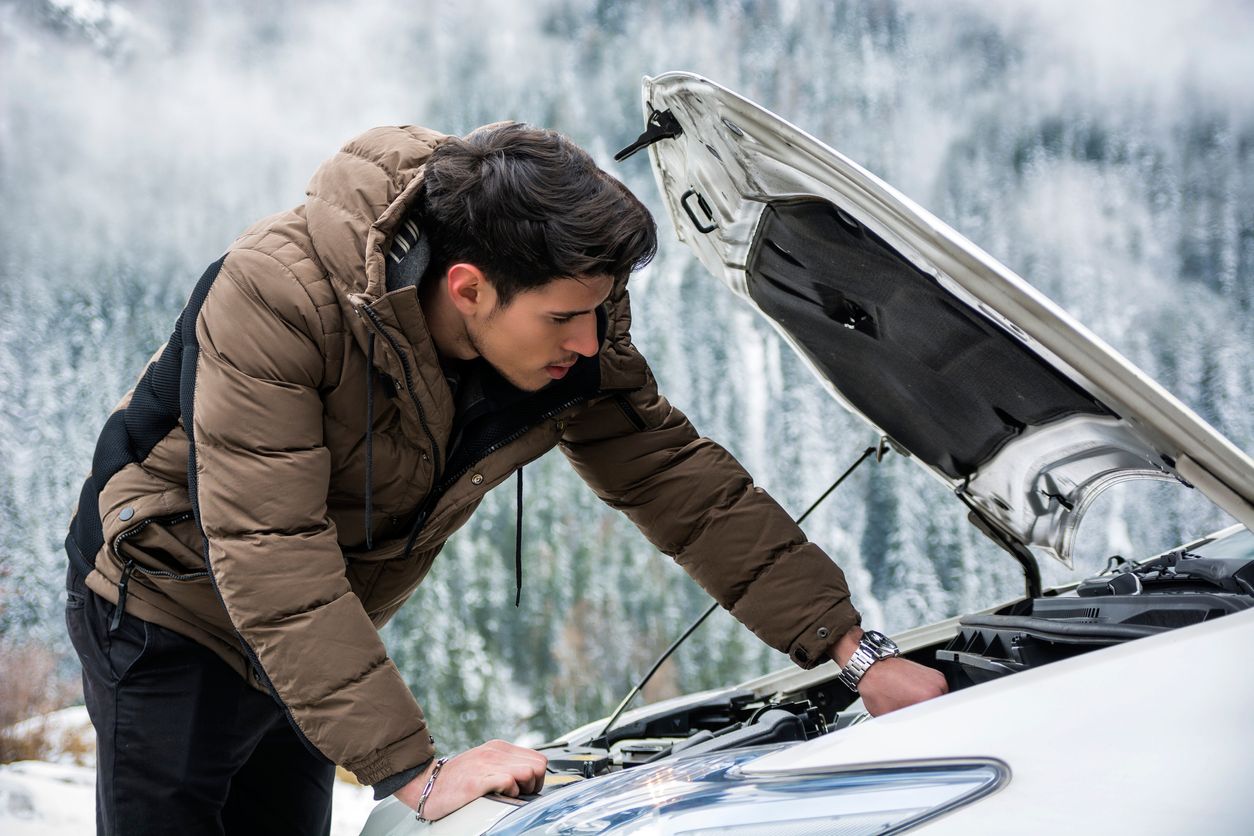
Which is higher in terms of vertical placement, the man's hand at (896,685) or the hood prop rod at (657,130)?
the hood prop rod at (657,130)

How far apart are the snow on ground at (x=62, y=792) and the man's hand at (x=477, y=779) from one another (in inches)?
99.6

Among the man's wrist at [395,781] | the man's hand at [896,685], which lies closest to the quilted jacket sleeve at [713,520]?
the man's hand at [896,685]

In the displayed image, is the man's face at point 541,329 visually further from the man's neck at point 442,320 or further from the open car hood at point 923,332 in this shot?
the open car hood at point 923,332

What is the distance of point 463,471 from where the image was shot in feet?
4.77

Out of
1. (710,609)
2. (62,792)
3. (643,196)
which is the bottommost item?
(62,792)

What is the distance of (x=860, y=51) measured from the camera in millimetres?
6039

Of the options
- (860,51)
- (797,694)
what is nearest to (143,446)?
(797,694)

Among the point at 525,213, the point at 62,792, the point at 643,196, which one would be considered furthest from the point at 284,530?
the point at 643,196

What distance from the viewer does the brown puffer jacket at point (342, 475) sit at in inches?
48.1

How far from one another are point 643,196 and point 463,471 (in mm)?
5197

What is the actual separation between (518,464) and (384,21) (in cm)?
499

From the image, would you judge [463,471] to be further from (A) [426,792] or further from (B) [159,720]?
(B) [159,720]

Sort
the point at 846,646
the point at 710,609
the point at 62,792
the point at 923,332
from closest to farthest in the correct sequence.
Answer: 1. the point at 923,332
2. the point at 846,646
3. the point at 710,609
4. the point at 62,792

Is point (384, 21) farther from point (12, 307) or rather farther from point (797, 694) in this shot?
point (797, 694)
